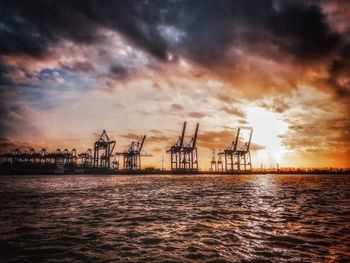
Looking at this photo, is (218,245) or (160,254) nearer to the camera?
(160,254)

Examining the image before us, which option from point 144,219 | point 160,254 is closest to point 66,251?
point 160,254

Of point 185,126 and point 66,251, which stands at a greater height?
point 185,126

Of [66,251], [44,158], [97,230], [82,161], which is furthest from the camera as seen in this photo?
[82,161]

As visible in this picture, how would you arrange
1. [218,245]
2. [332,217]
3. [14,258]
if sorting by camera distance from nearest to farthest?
[14,258]
[218,245]
[332,217]

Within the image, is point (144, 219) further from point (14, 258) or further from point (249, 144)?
point (249, 144)

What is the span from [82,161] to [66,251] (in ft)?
535

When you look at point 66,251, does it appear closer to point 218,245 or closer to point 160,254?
point 160,254

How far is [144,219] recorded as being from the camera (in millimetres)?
13211

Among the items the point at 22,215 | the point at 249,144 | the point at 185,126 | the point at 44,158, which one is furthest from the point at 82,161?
the point at 22,215

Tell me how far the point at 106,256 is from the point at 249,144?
17041cm

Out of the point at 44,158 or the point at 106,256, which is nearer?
the point at 106,256

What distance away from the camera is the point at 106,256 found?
7.43m

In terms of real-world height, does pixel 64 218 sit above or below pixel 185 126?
below

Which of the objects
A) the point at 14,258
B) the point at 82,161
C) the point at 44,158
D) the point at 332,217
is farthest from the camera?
the point at 82,161
